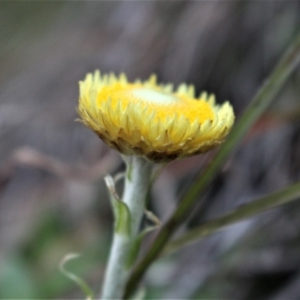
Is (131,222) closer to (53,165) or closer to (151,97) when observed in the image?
(151,97)

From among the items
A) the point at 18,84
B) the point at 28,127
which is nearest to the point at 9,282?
the point at 28,127

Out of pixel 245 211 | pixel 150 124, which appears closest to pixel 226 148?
pixel 245 211

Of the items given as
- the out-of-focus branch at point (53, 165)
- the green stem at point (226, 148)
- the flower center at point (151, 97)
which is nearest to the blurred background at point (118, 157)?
the out-of-focus branch at point (53, 165)

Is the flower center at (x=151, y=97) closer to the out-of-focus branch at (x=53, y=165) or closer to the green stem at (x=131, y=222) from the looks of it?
the green stem at (x=131, y=222)

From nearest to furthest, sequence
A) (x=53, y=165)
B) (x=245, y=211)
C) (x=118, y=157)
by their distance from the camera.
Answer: (x=245, y=211)
(x=53, y=165)
(x=118, y=157)

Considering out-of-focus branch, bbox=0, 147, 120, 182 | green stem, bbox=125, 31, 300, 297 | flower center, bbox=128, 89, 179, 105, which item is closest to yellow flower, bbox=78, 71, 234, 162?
flower center, bbox=128, 89, 179, 105

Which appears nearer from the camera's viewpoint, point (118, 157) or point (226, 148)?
point (226, 148)

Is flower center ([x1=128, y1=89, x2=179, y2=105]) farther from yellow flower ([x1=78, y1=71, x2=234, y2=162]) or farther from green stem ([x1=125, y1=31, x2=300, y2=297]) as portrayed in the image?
green stem ([x1=125, y1=31, x2=300, y2=297])
